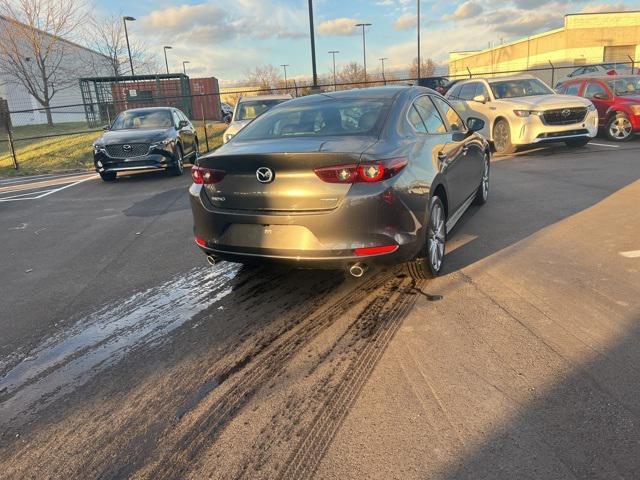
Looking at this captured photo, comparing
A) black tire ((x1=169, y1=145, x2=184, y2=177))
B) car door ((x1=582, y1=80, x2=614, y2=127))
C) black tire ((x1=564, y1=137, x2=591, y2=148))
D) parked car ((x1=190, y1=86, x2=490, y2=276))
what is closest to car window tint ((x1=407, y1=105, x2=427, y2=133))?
parked car ((x1=190, y1=86, x2=490, y2=276))

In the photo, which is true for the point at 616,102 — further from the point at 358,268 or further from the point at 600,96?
the point at 358,268

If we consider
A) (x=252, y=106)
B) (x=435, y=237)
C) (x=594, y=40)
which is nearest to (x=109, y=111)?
(x=252, y=106)

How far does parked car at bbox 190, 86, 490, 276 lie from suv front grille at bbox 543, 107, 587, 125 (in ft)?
25.1

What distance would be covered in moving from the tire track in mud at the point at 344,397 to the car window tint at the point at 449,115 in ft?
7.84

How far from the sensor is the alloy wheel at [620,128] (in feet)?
41.2

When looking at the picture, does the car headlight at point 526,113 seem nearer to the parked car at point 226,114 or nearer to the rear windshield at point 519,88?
the rear windshield at point 519,88

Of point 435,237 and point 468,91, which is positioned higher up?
point 468,91

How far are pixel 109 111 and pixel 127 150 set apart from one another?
20.7 metres

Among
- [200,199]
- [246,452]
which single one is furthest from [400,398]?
[200,199]

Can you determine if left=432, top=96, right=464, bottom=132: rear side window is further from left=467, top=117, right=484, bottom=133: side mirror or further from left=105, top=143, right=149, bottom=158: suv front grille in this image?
left=105, top=143, right=149, bottom=158: suv front grille

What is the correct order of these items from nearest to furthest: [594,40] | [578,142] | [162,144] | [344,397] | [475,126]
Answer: [344,397] → [475,126] → [162,144] → [578,142] → [594,40]

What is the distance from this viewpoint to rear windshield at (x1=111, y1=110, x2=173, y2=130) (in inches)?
476

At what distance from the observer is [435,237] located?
4230 millimetres

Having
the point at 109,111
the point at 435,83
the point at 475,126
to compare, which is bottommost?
the point at 475,126
